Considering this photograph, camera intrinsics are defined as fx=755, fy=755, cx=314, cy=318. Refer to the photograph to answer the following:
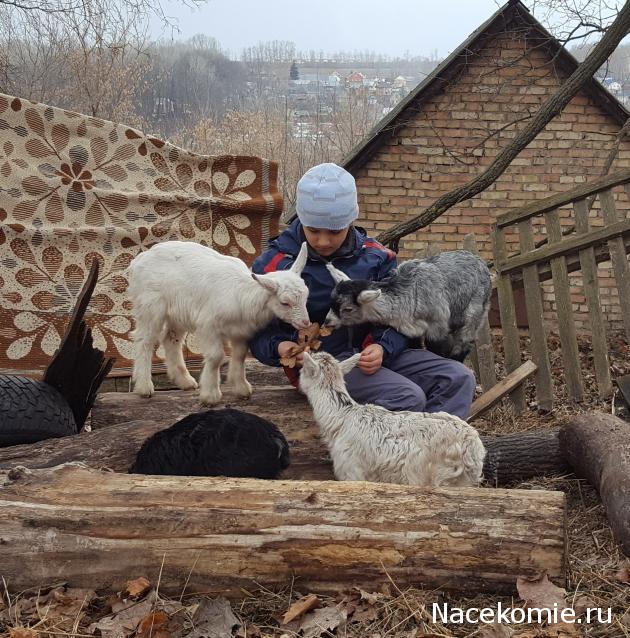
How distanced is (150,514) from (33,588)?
1.97 ft

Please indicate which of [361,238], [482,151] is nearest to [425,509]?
[361,238]

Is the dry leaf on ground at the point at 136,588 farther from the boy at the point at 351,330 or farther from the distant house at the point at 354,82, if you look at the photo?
the distant house at the point at 354,82

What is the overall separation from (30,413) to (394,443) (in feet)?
8.15

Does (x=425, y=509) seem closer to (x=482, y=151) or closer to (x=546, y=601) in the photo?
(x=546, y=601)

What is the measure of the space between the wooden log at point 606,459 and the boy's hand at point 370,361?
1.33 meters

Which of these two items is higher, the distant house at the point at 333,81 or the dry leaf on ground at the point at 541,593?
the distant house at the point at 333,81

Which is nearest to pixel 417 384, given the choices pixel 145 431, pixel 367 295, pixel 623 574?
pixel 367 295

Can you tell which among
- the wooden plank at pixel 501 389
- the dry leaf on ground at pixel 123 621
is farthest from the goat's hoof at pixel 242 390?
the wooden plank at pixel 501 389

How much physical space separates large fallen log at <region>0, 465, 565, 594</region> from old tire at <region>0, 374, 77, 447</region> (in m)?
1.49

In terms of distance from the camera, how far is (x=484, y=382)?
817cm


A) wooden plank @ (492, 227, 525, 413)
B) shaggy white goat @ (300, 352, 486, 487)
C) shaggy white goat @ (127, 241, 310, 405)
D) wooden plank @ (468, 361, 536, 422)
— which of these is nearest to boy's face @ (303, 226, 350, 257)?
shaggy white goat @ (127, 241, 310, 405)

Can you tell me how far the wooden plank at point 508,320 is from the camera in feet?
26.5

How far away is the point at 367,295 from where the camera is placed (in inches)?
195

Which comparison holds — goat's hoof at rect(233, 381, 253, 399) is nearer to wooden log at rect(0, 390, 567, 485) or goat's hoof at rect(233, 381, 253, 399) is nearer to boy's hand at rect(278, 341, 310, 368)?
wooden log at rect(0, 390, 567, 485)
